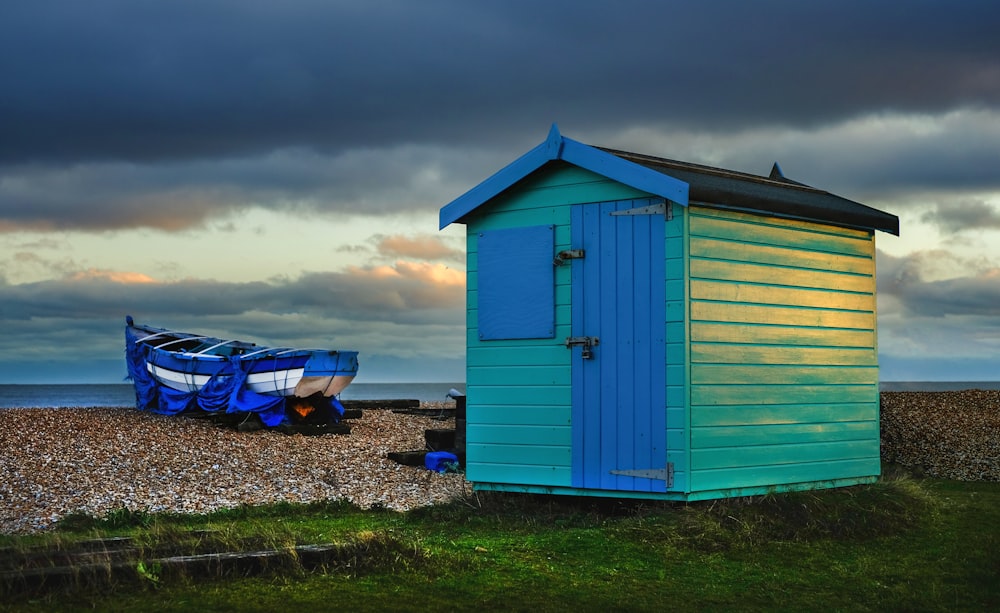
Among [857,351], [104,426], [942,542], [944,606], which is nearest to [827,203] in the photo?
[857,351]

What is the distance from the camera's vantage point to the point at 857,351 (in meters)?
12.0

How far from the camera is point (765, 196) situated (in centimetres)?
1075

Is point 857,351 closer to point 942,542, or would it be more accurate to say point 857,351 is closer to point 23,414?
point 942,542

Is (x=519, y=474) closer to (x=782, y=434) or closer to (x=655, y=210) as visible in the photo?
(x=782, y=434)

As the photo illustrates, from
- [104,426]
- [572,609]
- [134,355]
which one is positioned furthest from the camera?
[134,355]

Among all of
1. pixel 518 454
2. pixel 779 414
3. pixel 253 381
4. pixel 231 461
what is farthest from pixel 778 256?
pixel 253 381

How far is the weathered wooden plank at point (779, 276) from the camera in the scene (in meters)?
10.2

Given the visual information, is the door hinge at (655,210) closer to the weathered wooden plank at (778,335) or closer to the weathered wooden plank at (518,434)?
the weathered wooden plank at (778,335)

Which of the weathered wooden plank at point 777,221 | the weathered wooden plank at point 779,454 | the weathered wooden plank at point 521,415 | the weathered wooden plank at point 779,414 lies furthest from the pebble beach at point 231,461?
the weathered wooden plank at point 777,221

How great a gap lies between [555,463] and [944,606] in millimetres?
4449

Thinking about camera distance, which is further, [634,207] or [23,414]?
[23,414]

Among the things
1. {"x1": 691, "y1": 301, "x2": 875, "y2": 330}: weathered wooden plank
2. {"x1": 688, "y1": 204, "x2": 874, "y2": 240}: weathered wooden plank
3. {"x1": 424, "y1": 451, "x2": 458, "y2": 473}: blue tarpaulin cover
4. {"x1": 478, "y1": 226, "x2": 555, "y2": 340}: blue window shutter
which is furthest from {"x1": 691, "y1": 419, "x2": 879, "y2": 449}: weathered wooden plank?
{"x1": 424, "y1": 451, "x2": 458, "y2": 473}: blue tarpaulin cover

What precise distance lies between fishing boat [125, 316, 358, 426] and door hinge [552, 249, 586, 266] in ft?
33.8

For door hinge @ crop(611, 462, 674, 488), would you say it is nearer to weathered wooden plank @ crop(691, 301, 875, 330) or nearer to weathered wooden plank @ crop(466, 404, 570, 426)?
weathered wooden plank @ crop(466, 404, 570, 426)
